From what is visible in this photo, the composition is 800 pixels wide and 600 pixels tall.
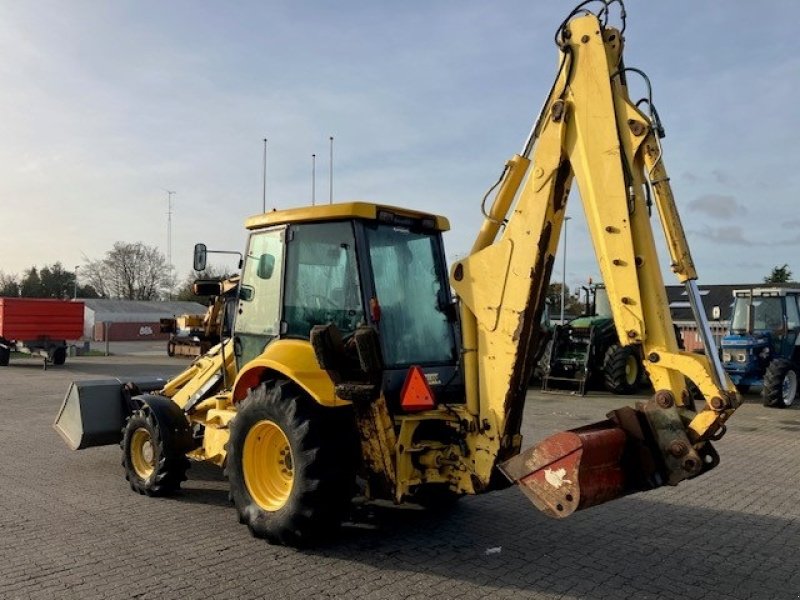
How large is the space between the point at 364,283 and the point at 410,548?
6.56 ft

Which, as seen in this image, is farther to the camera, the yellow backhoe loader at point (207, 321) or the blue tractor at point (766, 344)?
the blue tractor at point (766, 344)

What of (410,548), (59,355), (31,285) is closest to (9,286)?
(31,285)

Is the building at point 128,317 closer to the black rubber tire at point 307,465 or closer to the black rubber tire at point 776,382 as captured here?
the black rubber tire at point 776,382

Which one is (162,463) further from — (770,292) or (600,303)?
(770,292)

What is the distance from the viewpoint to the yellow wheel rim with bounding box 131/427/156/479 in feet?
22.8

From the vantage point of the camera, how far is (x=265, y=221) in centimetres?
604

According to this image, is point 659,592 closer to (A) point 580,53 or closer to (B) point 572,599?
(B) point 572,599

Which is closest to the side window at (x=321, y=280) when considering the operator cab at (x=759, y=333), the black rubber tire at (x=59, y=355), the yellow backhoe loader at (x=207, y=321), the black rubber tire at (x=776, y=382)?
the yellow backhoe loader at (x=207, y=321)

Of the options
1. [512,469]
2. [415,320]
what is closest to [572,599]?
[512,469]

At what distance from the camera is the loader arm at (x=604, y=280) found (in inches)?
160

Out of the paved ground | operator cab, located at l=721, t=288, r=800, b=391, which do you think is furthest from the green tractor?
the paved ground

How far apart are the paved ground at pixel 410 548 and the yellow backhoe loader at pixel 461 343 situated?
40 cm

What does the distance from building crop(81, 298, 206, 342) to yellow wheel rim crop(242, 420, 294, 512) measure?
43516mm

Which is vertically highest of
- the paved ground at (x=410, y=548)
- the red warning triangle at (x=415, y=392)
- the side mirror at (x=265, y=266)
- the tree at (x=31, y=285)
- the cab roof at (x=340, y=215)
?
the tree at (x=31, y=285)
